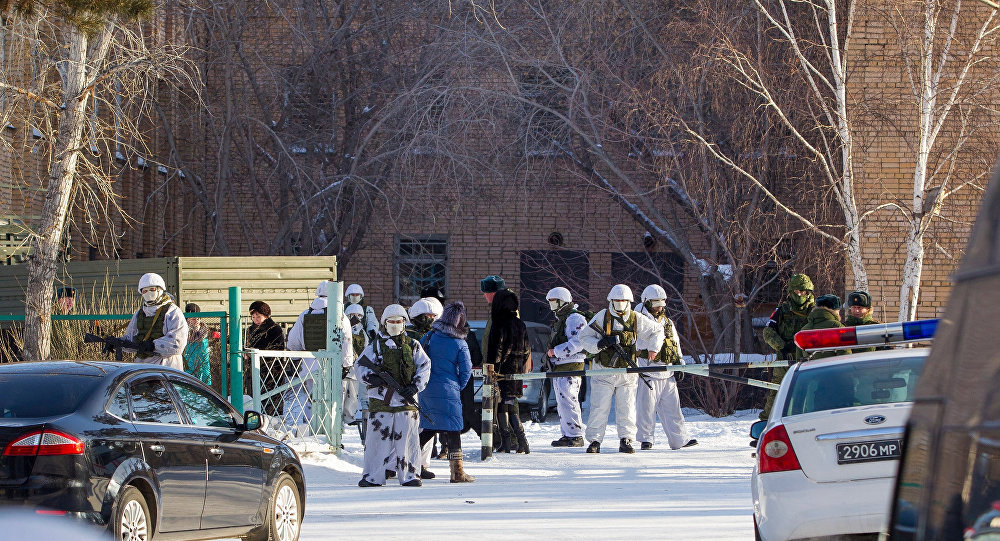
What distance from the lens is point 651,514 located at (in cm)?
984

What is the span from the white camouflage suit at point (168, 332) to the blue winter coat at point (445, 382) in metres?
2.79

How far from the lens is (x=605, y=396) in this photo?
49.0 ft

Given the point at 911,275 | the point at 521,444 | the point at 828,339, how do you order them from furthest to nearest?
the point at 911,275
the point at 521,444
the point at 828,339

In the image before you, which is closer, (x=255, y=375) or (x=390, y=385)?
(x=390, y=385)

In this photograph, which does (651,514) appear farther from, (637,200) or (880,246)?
(637,200)

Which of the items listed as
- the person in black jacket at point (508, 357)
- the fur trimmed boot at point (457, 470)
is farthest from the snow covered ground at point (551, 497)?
the person in black jacket at point (508, 357)

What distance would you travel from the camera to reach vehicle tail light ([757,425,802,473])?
6797 mm

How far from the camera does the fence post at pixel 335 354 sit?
46.3 ft

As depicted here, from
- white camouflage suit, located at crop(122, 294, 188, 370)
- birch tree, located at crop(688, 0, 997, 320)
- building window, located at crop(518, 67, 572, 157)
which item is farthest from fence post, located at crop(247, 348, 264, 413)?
building window, located at crop(518, 67, 572, 157)

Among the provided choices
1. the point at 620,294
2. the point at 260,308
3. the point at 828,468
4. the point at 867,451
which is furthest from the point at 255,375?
the point at 867,451

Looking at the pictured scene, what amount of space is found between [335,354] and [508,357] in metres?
2.05

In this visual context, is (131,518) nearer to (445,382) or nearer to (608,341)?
(445,382)

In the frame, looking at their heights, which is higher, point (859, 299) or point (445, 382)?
point (859, 299)

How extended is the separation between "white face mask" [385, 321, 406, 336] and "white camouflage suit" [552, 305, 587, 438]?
3.92 meters
